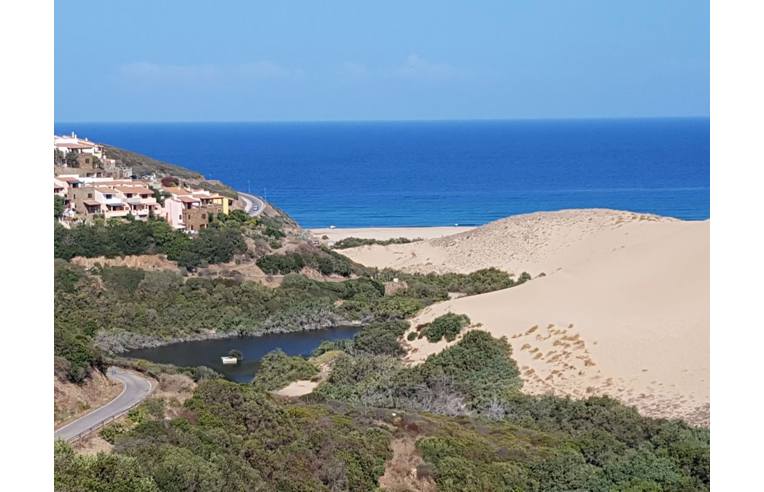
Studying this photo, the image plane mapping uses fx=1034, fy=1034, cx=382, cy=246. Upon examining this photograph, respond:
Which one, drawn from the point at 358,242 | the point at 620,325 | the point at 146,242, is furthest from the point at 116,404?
the point at 358,242

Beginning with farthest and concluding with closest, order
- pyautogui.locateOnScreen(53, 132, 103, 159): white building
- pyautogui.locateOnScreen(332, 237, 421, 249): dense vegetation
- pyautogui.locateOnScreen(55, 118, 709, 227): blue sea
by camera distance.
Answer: pyautogui.locateOnScreen(55, 118, 709, 227): blue sea < pyautogui.locateOnScreen(332, 237, 421, 249): dense vegetation < pyautogui.locateOnScreen(53, 132, 103, 159): white building

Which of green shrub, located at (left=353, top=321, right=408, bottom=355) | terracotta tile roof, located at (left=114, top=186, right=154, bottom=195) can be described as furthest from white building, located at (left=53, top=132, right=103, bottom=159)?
green shrub, located at (left=353, top=321, right=408, bottom=355)

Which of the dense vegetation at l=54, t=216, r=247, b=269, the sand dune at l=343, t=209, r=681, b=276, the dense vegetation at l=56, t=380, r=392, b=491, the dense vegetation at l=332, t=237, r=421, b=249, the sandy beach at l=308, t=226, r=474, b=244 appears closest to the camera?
the dense vegetation at l=56, t=380, r=392, b=491

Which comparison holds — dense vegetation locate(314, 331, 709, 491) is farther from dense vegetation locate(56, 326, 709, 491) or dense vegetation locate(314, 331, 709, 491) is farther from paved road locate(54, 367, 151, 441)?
paved road locate(54, 367, 151, 441)

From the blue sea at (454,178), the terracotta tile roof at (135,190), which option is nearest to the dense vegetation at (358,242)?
the terracotta tile roof at (135,190)

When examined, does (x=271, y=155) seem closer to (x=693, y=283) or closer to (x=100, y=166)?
(x=100, y=166)

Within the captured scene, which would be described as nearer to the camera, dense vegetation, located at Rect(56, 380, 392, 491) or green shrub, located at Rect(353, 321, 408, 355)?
dense vegetation, located at Rect(56, 380, 392, 491)

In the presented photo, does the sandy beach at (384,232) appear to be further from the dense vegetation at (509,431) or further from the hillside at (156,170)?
the dense vegetation at (509,431)
